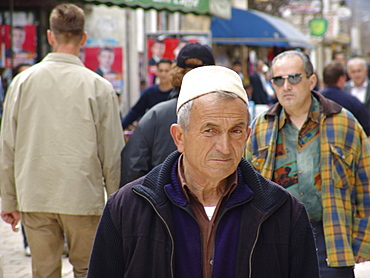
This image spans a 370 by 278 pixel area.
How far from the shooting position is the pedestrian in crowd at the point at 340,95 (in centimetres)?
667

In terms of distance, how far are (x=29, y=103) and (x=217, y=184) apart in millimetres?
2343

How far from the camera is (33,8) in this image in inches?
480

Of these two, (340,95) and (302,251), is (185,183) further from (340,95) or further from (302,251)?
(340,95)

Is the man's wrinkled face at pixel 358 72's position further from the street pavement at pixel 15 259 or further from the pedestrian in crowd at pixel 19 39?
the pedestrian in crowd at pixel 19 39

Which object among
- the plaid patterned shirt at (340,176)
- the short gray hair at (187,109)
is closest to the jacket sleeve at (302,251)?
the short gray hair at (187,109)

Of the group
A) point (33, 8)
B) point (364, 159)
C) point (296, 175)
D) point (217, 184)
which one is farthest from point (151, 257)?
point (33, 8)

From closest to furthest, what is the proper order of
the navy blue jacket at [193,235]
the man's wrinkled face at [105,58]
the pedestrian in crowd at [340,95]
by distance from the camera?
the navy blue jacket at [193,235], the pedestrian in crowd at [340,95], the man's wrinkled face at [105,58]

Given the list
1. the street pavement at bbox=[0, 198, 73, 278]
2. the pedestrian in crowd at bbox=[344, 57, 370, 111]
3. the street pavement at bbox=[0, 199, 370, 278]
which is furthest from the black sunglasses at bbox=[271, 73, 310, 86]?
the pedestrian in crowd at bbox=[344, 57, 370, 111]

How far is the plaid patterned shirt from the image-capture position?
4.17 m

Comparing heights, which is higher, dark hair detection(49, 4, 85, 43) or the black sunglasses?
dark hair detection(49, 4, 85, 43)

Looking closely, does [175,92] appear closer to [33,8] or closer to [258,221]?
[258,221]

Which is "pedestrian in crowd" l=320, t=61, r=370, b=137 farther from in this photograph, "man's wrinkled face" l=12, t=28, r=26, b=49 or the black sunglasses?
"man's wrinkled face" l=12, t=28, r=26, b=49

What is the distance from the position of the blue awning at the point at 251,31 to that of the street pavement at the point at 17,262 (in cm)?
1264

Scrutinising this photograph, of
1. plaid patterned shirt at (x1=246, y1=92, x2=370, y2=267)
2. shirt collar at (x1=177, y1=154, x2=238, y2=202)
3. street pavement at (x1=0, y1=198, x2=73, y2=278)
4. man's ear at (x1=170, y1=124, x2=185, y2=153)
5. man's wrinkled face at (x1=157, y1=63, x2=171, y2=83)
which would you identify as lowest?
street pavement at (x1=0, y1=198, x2=73, y2=278)
